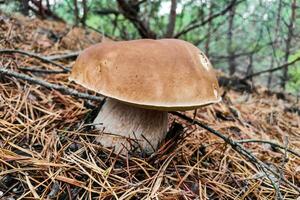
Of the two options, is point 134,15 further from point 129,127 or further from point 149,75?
point 149,75

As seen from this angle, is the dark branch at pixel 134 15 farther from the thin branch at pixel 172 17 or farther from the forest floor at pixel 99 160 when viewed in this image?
the forest floor at pixel 99 160

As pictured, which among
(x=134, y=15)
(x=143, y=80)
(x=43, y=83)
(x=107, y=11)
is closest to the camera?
(x=143, y=80)

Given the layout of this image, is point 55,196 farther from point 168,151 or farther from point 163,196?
point 168,151

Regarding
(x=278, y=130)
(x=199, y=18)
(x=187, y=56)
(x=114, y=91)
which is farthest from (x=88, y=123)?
(x=199, y=18)

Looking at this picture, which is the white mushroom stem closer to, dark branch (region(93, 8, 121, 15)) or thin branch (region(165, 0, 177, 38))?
thin branch (region(165, 0, 177, 38))

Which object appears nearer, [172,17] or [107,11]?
[172,17]

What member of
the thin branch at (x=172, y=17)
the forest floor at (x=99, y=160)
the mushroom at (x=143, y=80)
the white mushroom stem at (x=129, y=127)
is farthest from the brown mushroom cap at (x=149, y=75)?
the thin branch at (x=172, y=17)

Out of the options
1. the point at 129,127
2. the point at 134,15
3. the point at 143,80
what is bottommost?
the point at 129,127

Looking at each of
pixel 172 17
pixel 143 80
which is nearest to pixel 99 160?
pixel 143 80
